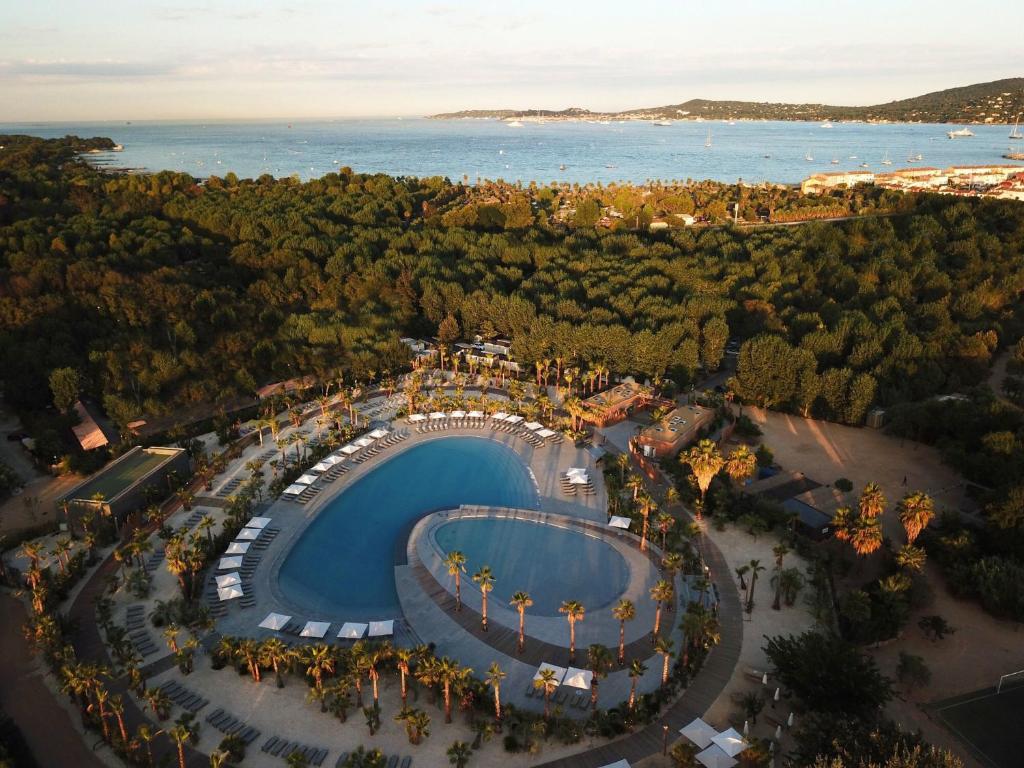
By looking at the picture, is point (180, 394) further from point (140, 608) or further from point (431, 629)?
point (431, 629)

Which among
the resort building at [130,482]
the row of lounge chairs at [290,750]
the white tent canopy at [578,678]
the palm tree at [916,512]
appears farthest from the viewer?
the resort building at [130,482]

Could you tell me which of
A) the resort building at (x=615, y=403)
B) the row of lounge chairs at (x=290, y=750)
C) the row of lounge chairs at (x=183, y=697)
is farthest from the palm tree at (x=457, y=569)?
the resort building at (x=615, y=403)

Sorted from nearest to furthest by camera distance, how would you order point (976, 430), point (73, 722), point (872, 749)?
point (872, 749) → point (73, 722) → point (976, 430)

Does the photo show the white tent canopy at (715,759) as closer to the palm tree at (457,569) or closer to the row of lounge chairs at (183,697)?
the palm tree at (457,569)

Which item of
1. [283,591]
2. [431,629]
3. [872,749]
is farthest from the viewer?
[283,591]

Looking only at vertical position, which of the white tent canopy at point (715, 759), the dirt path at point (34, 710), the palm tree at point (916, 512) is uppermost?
the palm tree at point (916, 512)

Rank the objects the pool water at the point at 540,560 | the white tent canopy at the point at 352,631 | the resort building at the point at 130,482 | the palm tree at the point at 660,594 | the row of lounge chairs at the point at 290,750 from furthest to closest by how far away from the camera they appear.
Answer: the resort building at the point at 130,482, the pool water at the point at 540,560, the white tent canopy at the point at 352,631, the palm tree at the point at 660,594, the row of lounge chairs at the point at 290,750

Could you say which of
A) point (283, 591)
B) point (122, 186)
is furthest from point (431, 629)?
point (122, 186)
